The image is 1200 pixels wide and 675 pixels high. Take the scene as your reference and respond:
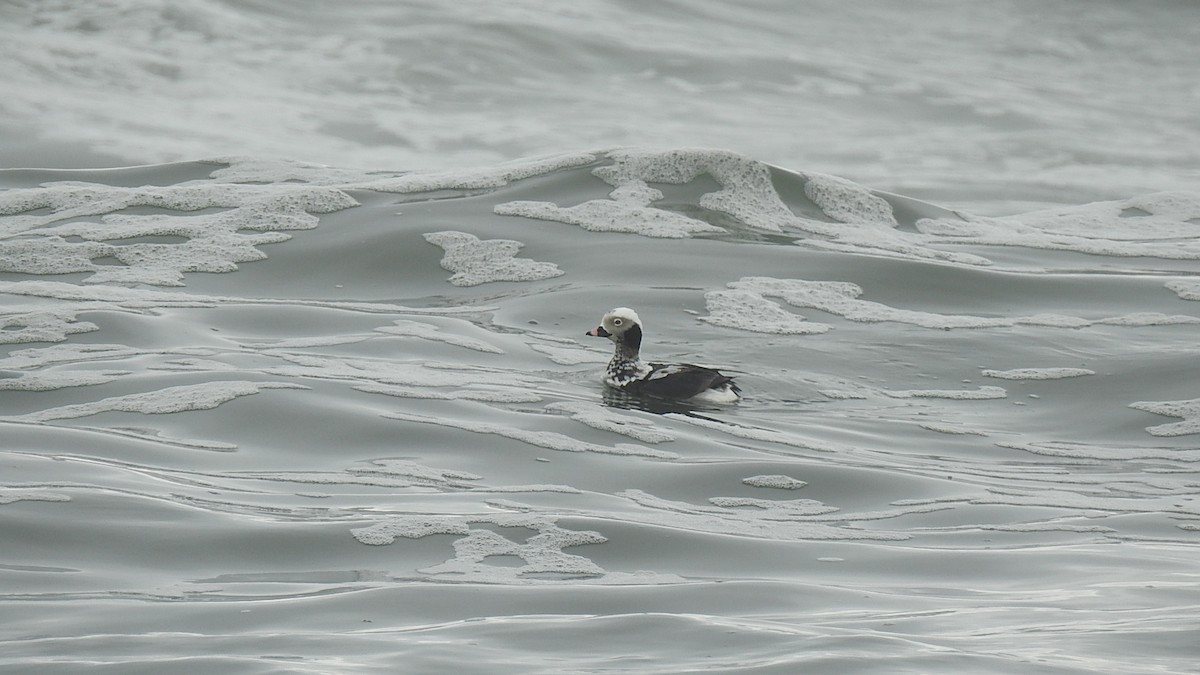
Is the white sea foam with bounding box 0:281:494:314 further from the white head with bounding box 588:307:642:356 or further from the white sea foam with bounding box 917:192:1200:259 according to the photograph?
the white sea foam with bounding box 917:192:1200:259

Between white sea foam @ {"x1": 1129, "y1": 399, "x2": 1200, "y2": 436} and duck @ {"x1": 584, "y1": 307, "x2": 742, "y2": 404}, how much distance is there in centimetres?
240

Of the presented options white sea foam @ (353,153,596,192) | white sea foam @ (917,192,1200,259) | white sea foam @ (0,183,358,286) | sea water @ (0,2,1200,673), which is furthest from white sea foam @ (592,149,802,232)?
white sea foam @ (0,183,358,286)

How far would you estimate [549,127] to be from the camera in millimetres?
23219

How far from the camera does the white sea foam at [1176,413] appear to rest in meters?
8.84

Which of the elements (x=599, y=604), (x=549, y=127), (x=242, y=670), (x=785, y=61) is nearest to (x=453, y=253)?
(x=599, y=604)

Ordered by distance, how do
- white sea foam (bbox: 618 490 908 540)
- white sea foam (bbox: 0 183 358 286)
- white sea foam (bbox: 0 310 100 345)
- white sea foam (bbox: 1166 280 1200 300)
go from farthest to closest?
white sea foam (bbox: 1166 280 1200 300)
white sea foam (bbox: 0 183 358 286)
white sea foam (bbox: 0 310 100 345)
white sea foam (bbox: 618 490 908 540)

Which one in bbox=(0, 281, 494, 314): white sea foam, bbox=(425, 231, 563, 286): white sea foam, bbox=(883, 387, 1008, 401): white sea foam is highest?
bbox=(425, 231, 563, 286): white sea foam

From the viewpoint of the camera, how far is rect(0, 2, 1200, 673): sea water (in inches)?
193

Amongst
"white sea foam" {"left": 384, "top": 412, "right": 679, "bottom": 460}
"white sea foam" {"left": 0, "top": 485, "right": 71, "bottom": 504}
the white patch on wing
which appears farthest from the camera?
the white patch on wing

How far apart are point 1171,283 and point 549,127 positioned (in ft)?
41.6

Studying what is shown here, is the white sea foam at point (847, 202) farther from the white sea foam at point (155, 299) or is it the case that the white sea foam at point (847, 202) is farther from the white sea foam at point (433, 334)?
the white sea foam at point (433, 334)

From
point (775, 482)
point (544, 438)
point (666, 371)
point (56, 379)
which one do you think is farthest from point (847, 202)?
point (56, 379)

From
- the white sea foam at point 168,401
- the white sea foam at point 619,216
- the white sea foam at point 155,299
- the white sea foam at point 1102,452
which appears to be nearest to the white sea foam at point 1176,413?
the white sea foam at point 1102,452

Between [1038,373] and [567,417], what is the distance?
3.39 meters
